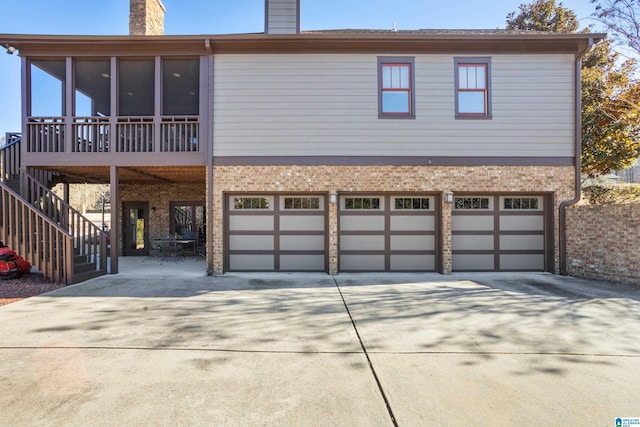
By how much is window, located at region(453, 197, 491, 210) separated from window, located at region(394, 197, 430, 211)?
2.61 feet

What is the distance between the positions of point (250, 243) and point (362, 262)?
121 inches

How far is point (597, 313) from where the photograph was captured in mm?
4965

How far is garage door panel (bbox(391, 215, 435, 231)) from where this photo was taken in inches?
328

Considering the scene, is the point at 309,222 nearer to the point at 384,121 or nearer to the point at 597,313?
the point at 384,121

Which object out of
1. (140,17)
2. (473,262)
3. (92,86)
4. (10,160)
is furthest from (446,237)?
(92,86)

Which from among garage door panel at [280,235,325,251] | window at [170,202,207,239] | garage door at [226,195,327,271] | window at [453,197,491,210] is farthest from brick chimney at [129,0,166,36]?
window at [453,197,491,210]

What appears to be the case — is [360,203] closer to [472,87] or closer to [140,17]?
[472,87]

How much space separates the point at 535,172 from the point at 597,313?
4264 mm

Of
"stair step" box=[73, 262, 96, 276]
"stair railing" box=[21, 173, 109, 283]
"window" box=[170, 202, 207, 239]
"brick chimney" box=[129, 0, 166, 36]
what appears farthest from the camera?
"window" box=[170, 202, 207, 239]

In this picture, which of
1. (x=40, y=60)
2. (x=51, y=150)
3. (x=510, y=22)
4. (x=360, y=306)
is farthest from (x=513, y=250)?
(x=510, y=22)

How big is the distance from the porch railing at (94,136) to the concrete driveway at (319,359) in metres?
3.98

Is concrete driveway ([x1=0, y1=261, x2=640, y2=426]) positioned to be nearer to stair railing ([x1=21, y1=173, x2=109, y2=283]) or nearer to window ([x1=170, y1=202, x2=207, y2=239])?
stair railing ([x1=21, y1=173, x2=109, y2=283])

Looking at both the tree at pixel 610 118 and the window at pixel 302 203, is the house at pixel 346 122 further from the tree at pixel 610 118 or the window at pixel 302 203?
the tree at pixel 610 118

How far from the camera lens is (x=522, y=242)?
8.38 meters
